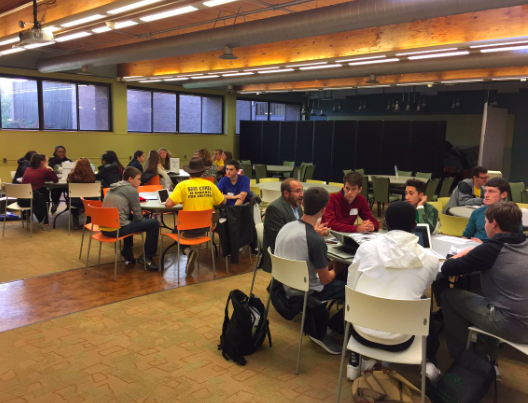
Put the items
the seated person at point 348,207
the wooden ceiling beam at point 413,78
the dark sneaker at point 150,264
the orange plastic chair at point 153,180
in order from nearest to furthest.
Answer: the seated person at point 348,207
the dark sneaker at point 150,264
the orange plastic chair at point 153,180
the wooden ceiling beam at point 413,78

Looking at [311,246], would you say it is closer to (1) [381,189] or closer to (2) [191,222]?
(2) [191,222]

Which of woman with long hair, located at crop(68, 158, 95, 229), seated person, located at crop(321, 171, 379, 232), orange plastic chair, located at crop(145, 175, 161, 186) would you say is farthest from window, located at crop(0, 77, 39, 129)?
seated person, located at crop(321, 171, 379, 232)

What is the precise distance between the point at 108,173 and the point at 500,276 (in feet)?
22.0

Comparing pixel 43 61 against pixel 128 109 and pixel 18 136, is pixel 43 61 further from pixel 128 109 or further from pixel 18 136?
pixel 128 109

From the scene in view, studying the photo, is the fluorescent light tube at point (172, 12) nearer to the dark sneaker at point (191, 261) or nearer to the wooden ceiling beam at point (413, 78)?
the dark sneaker at point (191, 261)

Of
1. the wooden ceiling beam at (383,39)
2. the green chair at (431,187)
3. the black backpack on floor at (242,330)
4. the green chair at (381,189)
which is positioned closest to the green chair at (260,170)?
the wooden ceiling beam at (383,39)

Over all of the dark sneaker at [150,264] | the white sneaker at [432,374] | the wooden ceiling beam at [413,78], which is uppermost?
the wooden ceiling beam at [413,78]

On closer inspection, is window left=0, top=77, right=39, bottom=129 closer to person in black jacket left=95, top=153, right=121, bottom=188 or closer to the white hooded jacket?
person in black jacket left=95, top=153, right=121, bottom=188

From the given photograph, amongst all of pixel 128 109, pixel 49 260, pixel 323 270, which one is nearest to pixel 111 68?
pixel 128 109

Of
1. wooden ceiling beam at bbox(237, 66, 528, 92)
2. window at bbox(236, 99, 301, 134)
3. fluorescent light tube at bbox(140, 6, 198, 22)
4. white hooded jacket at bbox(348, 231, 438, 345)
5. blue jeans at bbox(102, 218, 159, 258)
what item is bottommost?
blue jeans at bbox(102, 218, 159, 258)

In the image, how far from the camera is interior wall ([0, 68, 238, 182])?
35.7 ft

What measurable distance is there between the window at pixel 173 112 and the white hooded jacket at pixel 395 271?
1202cm

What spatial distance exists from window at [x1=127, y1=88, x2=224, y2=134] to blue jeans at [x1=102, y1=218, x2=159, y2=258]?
879 cm

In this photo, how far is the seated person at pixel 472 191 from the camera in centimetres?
550
